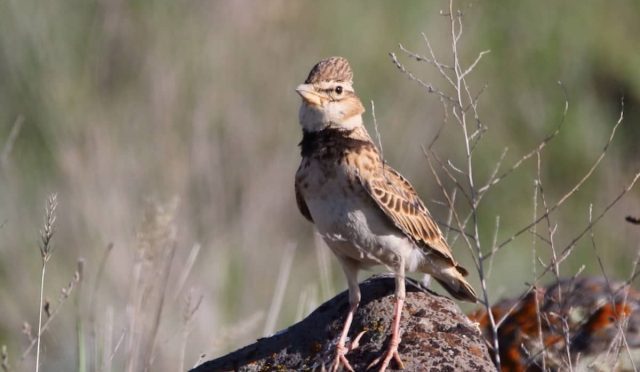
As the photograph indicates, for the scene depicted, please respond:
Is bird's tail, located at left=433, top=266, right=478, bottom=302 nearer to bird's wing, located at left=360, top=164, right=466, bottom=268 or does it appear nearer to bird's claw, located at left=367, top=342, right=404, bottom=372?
bird's wing, located at left=360, top=164, right=466, bottom=268

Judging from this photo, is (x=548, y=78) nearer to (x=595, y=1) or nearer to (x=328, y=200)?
(x=595, y=1)

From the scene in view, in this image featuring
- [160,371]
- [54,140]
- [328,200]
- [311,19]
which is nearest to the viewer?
[328,200]

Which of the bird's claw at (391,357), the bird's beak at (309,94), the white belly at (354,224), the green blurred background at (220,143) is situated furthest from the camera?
the green blurred background at (220,143)

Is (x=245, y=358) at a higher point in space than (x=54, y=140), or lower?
lower

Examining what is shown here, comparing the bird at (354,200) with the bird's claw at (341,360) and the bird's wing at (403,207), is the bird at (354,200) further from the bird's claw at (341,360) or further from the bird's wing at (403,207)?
the bird's claw at (341,360)

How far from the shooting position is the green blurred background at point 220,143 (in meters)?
10.9

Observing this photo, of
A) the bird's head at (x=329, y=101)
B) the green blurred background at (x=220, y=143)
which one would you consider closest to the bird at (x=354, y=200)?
the bird's head at (x=329, y=101)

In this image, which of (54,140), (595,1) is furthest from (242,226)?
(595,1)

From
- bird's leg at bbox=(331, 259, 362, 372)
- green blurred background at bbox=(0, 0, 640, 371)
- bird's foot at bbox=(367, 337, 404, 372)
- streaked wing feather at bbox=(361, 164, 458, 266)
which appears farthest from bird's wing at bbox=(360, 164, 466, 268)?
green blurred background at bbox=(0, 0, 640, 371)

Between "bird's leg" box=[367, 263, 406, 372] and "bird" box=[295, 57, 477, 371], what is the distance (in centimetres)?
2

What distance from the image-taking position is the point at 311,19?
12680mm

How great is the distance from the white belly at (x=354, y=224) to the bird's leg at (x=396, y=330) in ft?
0.78

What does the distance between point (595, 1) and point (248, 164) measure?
4.81 metres

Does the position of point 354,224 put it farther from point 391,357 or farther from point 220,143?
point 220,143
